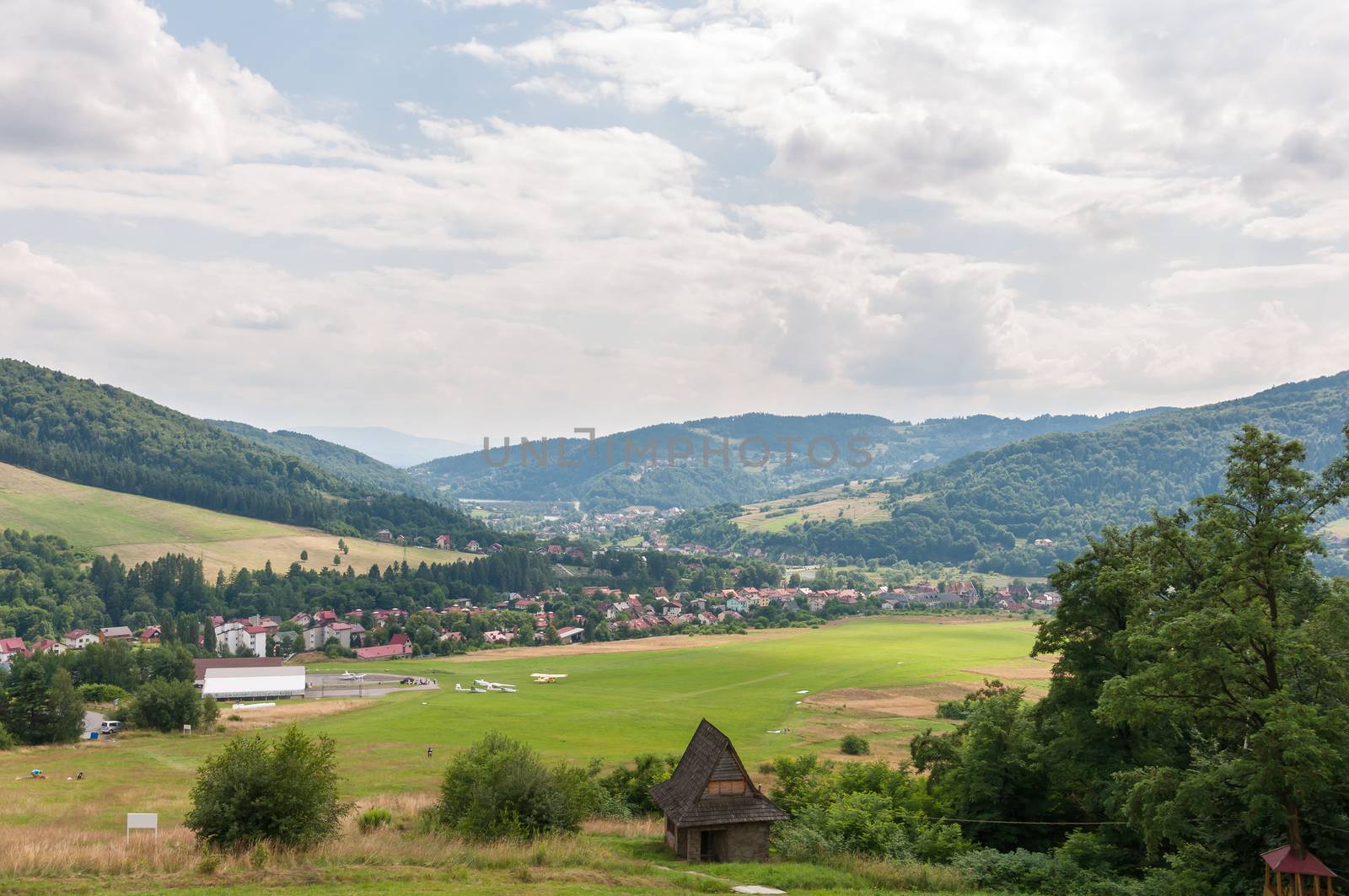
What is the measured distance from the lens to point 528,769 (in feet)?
92.2

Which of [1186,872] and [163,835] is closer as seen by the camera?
[1186,872]

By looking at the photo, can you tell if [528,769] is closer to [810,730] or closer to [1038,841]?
[1038,841]

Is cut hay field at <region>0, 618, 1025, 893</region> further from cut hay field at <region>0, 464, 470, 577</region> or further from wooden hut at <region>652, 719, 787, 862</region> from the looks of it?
cut hay field at <region>0, 464, 470, 577</region>

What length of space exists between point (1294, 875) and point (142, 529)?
19703cm

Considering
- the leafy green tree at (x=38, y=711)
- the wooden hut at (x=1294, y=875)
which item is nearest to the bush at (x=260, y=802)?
the wooden hut at (x=1294, y=875)

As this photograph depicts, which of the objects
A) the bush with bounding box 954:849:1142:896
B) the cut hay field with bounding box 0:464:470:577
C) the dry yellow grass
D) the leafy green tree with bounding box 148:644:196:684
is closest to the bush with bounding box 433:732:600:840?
→ the bush with bounding box 954:849:1142:896

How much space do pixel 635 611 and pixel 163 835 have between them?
145247mm

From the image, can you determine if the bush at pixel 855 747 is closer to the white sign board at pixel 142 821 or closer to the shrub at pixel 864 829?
the shrub at pixel 864 829

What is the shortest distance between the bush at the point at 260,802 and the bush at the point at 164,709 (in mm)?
52827

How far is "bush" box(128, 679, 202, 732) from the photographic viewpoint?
69.6 metres

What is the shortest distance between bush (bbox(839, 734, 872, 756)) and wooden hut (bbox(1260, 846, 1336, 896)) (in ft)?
124

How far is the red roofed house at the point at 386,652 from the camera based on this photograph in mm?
125875

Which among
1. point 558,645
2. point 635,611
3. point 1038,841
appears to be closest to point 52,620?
point 558,645

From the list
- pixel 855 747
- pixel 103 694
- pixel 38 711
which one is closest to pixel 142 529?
pixel 103 694
